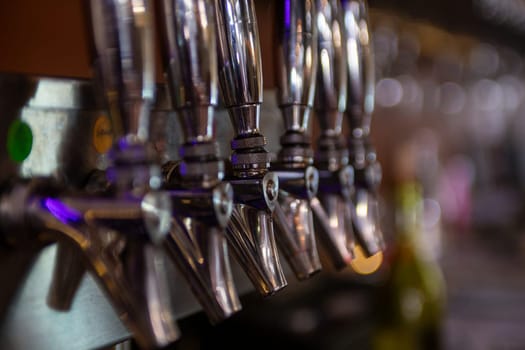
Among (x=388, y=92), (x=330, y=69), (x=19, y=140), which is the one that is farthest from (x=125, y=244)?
(x=388, y=92)

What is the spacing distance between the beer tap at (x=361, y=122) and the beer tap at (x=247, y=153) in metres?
0.17

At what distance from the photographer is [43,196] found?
0.36 metres

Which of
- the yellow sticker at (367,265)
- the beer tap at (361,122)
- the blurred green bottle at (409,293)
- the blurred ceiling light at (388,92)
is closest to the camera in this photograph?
the beer tap at (361,122)

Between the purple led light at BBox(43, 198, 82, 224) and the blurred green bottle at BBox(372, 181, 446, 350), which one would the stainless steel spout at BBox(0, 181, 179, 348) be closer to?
the purple led light at BBox(43, 198, 82, 224)

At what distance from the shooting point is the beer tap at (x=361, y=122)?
0.55 metres

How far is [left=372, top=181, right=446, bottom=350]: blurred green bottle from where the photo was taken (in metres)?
1.56

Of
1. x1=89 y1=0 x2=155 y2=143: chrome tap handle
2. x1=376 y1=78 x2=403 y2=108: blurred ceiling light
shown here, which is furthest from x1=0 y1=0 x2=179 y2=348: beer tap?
x1=376 y1=78 x2=403 y2=108: blurred ceiling light

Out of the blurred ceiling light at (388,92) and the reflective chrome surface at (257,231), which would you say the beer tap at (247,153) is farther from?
the blurred ceiling light at (388,92)

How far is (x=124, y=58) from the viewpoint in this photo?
31 cm

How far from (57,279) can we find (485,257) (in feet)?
6.89

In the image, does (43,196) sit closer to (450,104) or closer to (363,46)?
(363,46)

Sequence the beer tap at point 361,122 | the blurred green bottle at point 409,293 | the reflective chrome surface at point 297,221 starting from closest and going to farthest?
the reflective chrome surface at point 297,221, the beer tap at point 361,122, the blurred green bottle at point 409,293

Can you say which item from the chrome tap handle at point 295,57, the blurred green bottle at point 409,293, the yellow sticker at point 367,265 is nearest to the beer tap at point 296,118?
the chrome tap handle at point 295,57

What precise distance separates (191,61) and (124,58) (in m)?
0.05
